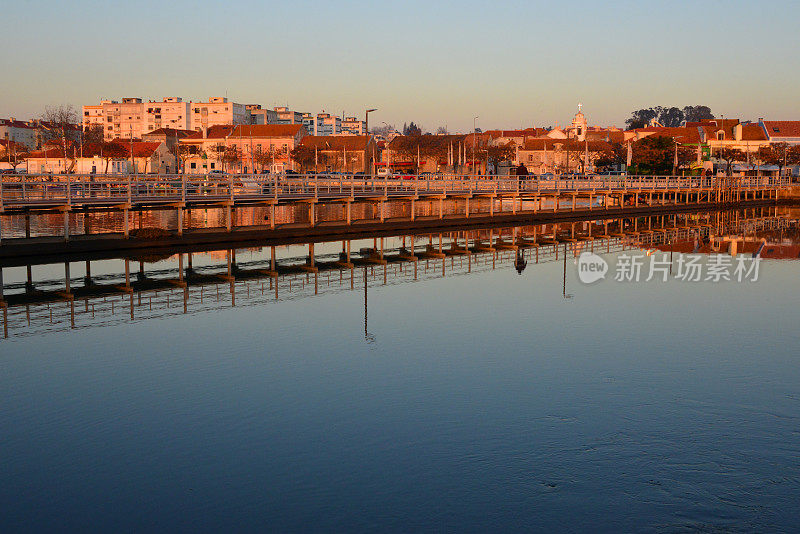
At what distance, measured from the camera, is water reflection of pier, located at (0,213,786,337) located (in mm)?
23875

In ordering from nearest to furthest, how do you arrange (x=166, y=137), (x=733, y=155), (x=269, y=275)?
(x=269, y=275)
(x=733, y=155)
(x=166, y=137)

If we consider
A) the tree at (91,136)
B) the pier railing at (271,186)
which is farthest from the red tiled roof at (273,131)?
the pier railing at (271,186)

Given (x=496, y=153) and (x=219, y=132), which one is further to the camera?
(x=219, y=132)

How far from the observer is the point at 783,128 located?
132625 mm

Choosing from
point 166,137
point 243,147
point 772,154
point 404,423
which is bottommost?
point 404,423

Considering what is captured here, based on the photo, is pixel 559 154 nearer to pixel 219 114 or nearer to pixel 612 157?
pixel 612 157

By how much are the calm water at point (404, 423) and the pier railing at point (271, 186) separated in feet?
51.5

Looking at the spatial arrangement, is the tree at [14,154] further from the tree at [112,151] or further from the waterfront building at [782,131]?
the waterfront building at [782,131]

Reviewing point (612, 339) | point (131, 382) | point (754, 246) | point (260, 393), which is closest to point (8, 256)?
point (131, 382)

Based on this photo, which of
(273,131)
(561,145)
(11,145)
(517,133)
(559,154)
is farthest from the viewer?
(517,133)

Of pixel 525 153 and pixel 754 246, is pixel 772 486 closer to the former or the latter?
pixel 754 246

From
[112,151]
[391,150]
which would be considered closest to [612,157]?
[391,150]

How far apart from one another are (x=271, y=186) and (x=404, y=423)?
2942 cm

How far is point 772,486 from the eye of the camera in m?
11.2
